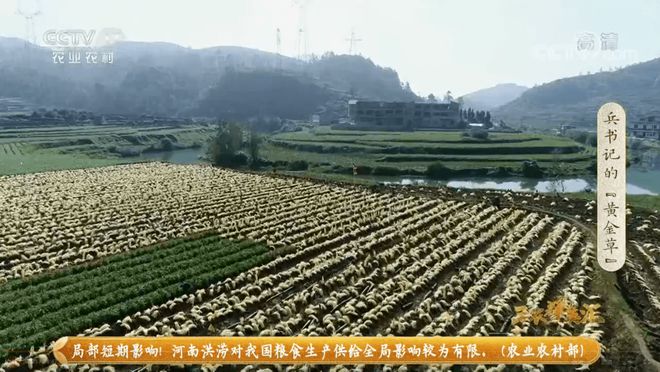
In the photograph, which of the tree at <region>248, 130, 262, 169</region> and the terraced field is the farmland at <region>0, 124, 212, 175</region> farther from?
the terraced field

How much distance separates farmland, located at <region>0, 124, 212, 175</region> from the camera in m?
48.5

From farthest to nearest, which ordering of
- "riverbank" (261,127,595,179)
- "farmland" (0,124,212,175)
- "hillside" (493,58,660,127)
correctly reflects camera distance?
"hillside" (493,58,660,127) < "riverbank" (261,127,595,179) < "farmland" (0,124,212,175)

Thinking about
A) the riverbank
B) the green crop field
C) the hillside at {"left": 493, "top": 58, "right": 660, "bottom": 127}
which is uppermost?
the hillside at {"left": 493, "top": 58, "right": 660, "bottom": 127}

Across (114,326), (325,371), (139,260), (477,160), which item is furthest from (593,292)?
(477,160)

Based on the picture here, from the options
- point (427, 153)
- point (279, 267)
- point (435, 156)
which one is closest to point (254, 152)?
point (435, 156)

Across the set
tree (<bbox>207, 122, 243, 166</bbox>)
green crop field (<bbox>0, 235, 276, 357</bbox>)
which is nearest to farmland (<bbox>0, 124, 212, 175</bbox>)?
tree (<bbox>207, 122, 243, 166</bbox>)

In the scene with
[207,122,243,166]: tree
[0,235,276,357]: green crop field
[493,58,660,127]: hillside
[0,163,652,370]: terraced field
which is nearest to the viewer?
[0,235,276,357]: green crop field

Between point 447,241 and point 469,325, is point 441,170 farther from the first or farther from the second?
point 469,325

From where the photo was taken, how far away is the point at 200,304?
14398 millimetres

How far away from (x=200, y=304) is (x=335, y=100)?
6047 inches

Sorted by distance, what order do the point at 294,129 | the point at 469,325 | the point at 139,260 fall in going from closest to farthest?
the point at 469,325 → the point at 139,260 → the point at 294,129

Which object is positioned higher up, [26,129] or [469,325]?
[26,129]

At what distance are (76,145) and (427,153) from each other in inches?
1779

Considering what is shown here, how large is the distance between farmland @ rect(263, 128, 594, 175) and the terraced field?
23.6 m
